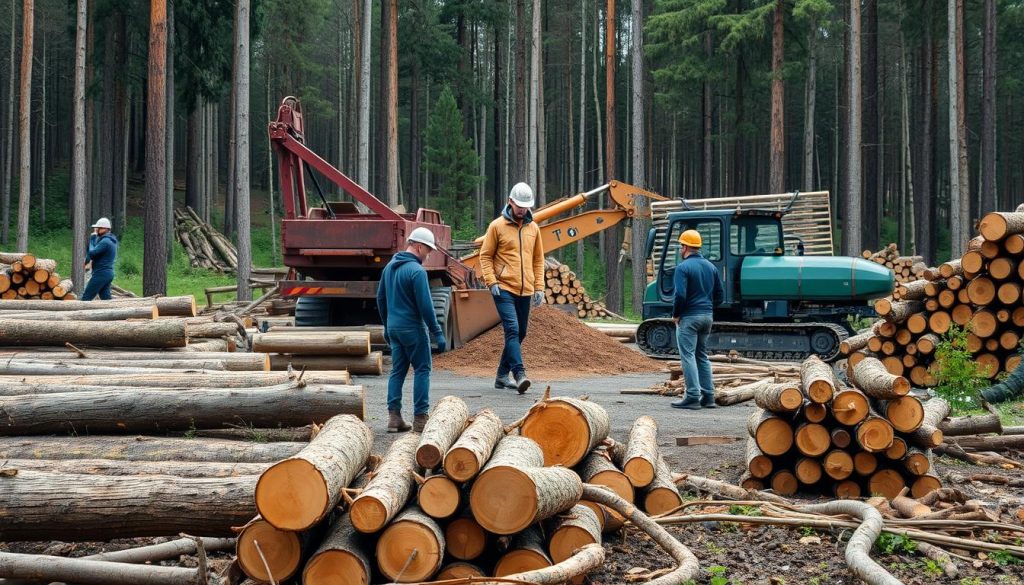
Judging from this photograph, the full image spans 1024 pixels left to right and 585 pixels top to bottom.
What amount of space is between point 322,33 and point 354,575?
63.3 m

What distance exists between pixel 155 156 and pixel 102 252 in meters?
4.55

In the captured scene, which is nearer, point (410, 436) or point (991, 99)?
point (410, 436)

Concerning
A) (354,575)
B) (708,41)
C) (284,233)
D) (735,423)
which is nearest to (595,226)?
(284,233)

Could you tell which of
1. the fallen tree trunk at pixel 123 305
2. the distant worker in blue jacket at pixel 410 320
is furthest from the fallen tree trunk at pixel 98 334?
the distant worker in blue jacket at pixel 410 320

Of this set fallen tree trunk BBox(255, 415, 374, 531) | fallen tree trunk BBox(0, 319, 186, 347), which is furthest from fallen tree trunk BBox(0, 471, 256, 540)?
fallen tree trunk BBox(0, 319, 186, 347)

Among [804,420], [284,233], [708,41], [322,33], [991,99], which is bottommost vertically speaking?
[804,420]

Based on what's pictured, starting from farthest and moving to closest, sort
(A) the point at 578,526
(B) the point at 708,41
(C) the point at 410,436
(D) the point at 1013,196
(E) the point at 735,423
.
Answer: (D) the point at 1013,196, (B) the point at 708,41, (E) the point at 735,423, (C) the point at 410,436, (A) the point at 578,526

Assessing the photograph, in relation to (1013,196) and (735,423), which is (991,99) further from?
(1013,196)

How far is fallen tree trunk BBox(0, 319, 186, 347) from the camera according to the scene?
11273 millimetres

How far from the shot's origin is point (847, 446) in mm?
6965

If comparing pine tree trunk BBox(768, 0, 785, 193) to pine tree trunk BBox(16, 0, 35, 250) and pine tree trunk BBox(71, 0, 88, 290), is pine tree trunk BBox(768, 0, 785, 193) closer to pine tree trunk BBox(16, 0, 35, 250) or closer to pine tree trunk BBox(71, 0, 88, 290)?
pine tree trunk BBox(71, 0, 88, 290)

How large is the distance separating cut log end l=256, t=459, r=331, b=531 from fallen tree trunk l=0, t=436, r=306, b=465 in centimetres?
218

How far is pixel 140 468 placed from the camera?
5.71 meters

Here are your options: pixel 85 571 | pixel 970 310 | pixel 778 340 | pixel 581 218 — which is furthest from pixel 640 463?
pixel 581 218
